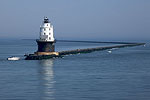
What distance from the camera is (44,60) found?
87500mm

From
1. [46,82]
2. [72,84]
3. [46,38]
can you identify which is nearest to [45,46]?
[46,38]

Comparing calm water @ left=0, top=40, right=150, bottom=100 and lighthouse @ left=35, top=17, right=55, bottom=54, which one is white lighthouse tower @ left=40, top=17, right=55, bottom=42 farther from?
calm water @ left=0, top=40, right=150, bottom=100

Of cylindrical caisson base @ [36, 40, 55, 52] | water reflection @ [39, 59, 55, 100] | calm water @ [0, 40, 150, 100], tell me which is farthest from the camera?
cylindrical caisson base @ [36, 40, 55, 52]

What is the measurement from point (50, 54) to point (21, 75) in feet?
100

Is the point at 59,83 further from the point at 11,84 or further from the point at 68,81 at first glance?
the point at 11,84

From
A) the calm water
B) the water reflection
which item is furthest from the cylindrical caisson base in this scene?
the calm water

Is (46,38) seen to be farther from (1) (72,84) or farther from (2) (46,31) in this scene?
(1) (72,84)

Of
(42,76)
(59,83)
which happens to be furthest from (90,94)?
(42,76)

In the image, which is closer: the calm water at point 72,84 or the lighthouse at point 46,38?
the calm water at point 72,84

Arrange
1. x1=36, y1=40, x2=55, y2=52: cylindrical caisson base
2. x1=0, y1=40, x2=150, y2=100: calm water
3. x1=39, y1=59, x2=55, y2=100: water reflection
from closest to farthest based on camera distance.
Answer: x1=0, y1=40, x2=150, y2=100: calm water < x1=39, y1=59, x2=55, y2=100: water reflection < x1=36, y1=40, x2=55, y2=52: cylindrical caisson base

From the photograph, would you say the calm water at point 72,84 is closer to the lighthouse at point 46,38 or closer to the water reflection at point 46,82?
the water reflection at point 46,82

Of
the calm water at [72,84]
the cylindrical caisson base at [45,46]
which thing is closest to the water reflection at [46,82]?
the calm water at [72,84]

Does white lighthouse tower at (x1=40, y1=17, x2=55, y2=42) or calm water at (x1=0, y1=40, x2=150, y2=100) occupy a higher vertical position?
white lighthouse tower at (x1=40, y1=17, x2=55, y2=42)

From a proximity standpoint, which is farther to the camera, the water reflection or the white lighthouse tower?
the white lighthouse tower
